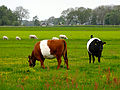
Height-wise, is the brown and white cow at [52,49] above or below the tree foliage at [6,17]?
below

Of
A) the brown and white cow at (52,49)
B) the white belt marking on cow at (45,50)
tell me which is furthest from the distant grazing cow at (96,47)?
the white belt marking on cow at (45,50)

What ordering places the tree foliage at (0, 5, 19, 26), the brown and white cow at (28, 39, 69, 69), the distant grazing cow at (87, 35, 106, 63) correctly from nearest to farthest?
the brown and white cow at (28, 39, 69, 69), the distant grazing cow at (87, 35, 106, 63), the tree foliage at (0, 5, 19, 26)

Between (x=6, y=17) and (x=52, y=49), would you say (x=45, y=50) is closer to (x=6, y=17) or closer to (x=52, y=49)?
(x=52, y=49)

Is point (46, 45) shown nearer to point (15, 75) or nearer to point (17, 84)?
point (15, 75)

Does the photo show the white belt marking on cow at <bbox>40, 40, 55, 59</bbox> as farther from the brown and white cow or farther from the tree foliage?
the tree foliage

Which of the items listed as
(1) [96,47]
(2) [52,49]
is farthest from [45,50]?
(1) [96,47]

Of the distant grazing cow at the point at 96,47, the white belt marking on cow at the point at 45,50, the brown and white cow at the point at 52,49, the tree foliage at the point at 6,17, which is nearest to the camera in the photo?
the brown and white cow at the point at 52,49

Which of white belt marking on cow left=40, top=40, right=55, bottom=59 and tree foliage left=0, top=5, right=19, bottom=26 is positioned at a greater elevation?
tree foliage left=0, top=5, right=19, bottom=26

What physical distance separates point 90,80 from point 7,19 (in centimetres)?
12561

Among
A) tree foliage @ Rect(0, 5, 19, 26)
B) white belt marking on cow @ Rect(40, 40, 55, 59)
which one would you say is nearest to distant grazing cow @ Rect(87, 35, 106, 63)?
white belt marking on cow @ Rect(40, 40, 55, 59)

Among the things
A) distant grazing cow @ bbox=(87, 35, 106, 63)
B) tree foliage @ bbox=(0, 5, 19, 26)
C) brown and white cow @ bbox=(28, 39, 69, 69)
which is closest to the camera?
brown and white cow @ bbox=(28, 39, 69, 69)

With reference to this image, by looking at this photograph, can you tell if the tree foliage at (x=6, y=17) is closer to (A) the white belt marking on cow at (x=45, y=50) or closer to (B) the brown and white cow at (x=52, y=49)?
(B) the brown and white cow at (x=52, y=49)

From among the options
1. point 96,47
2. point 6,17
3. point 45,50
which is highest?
point 6,17

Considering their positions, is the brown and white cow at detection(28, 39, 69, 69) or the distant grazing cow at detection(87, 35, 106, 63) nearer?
the brown and white cow at detection(28, 39, 69, 69)
